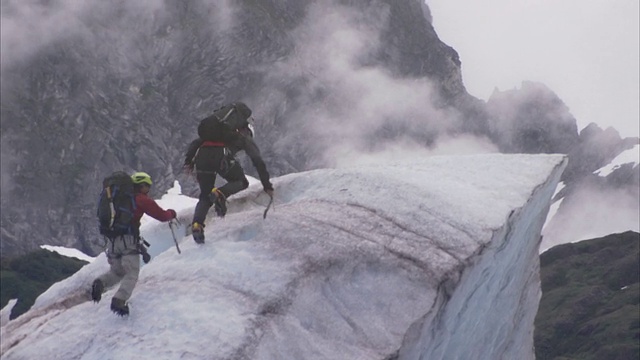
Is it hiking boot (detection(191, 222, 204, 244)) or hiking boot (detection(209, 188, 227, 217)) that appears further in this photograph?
hiking boot (detection(209, 188, 227, 217))

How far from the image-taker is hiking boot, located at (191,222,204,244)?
57.2ft

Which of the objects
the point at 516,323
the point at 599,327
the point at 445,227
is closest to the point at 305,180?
the point at 445,227

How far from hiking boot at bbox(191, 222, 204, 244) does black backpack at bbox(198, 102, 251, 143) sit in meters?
1.89

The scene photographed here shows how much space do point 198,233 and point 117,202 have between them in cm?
238

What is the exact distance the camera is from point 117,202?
15.6 meters

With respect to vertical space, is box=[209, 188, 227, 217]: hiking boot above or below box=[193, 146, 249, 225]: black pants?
below

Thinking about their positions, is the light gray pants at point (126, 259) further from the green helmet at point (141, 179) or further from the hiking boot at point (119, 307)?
the green helmet at point (141, 179)

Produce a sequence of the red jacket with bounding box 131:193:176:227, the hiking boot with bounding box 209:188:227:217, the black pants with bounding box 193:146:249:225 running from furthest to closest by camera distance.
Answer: the hiking boot with bounding box 209:188:227:217 < the black pants with bounding box 193:146:249:225 < the red jacket with bounding box 131:193:176:227

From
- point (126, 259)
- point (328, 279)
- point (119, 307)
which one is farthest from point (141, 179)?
point (328, 279)

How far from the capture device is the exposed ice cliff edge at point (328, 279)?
49.4 feet

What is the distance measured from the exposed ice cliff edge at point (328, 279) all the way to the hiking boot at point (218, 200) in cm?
21

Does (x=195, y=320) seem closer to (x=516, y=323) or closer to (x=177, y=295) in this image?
(x=177, y=295)

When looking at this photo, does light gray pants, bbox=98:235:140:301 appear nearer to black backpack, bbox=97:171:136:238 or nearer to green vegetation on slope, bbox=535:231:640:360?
black backpack, bbox=97:171:136:238

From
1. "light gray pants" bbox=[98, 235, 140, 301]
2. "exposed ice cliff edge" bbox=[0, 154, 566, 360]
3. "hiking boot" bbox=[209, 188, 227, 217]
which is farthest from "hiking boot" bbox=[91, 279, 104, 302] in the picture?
"hiking boot" bbox=[209, 188, 227, 217]
